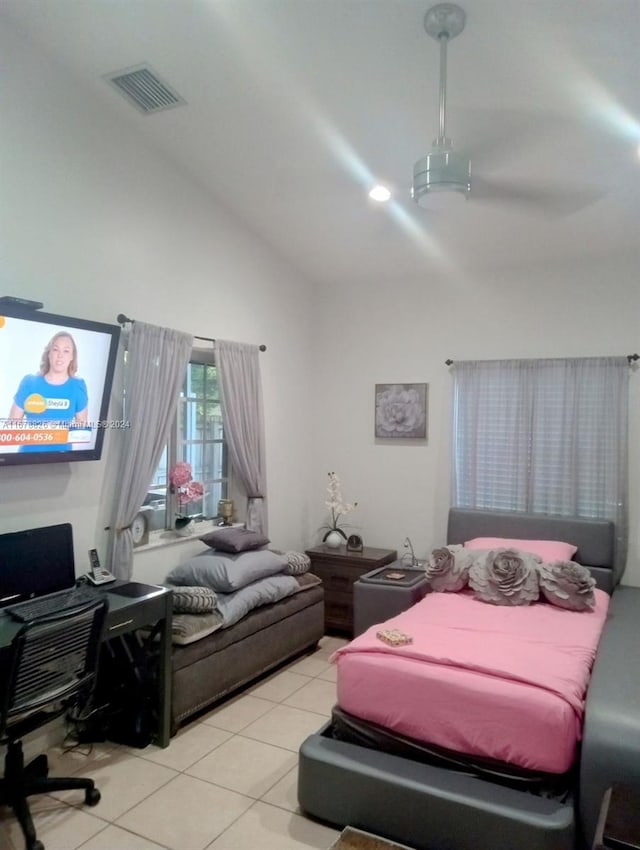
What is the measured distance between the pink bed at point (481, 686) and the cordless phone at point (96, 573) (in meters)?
1.30

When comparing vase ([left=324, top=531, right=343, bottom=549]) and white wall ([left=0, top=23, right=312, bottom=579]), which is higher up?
white wall ([left=0, top=23, right=312, bottom=579])

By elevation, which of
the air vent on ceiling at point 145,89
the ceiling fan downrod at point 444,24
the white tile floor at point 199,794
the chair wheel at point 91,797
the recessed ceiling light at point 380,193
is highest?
the air vent on ceiling at point 145,89

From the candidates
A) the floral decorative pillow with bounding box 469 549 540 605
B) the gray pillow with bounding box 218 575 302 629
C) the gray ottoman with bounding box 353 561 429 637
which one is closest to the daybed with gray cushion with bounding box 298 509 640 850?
the floral decorative pillow with bounding box 469 549 540 605

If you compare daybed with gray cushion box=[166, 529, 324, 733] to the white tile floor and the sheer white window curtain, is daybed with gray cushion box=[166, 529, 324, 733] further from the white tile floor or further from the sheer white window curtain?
the sheer white window curtain

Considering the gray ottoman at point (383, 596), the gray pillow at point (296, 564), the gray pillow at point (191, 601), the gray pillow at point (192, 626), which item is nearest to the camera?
A: the gray pillow at point (192, 626)

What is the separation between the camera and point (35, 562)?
277 centimetres

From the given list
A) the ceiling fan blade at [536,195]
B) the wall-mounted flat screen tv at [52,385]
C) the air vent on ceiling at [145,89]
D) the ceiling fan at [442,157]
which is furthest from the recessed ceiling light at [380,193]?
the wall-mounted flat screen tv at [52,385]

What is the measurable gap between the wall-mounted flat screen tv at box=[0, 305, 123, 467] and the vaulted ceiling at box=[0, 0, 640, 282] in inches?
53.3

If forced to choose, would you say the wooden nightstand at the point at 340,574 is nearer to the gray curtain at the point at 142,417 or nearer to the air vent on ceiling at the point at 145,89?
the gray curtain at the point at 142,417

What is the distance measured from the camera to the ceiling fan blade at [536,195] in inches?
135

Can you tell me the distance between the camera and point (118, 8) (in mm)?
2570

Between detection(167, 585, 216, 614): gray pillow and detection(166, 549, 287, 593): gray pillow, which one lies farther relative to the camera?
detection(166, 549, 287, 593): gray pillow

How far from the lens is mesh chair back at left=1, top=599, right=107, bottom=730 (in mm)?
2156

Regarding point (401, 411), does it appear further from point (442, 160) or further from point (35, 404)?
point (35, 404)
